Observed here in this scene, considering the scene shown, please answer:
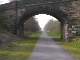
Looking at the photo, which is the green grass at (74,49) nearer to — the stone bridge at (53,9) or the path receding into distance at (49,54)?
the path receding into distance at (49,54)

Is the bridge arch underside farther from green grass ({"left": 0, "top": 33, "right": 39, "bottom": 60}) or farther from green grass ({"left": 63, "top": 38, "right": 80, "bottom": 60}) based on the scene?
green grass ({"left": 0, "top": 33, "right": 39, "bottom": 60})

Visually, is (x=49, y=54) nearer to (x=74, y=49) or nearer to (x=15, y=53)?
(x=15, y=53)

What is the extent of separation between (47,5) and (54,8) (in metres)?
0.85

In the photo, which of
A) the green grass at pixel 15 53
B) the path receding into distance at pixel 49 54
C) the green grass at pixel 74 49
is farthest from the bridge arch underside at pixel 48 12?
the green grass at pixel 15 53

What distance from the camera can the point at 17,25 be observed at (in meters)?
36.4

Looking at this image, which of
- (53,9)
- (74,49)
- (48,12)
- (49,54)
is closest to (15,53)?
(49,54)

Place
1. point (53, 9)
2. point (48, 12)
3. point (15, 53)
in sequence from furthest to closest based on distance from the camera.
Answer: point (48, 12), point (53, 9), point (15, 53)

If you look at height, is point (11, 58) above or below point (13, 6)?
below

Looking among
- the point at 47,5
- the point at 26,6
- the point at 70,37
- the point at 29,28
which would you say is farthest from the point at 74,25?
the point at 29,28

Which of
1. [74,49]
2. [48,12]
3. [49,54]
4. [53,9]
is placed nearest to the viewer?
[49,54]

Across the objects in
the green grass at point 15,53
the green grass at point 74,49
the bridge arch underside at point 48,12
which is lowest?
the green grass at point 74,49

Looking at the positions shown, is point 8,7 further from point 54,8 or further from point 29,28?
point 29,28

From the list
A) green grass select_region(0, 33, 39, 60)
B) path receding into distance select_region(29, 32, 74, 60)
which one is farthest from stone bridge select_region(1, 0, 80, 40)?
green grass select_region(0, 33, 39, 60)

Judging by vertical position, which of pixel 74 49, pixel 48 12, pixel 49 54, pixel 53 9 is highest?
pixel 53 9
